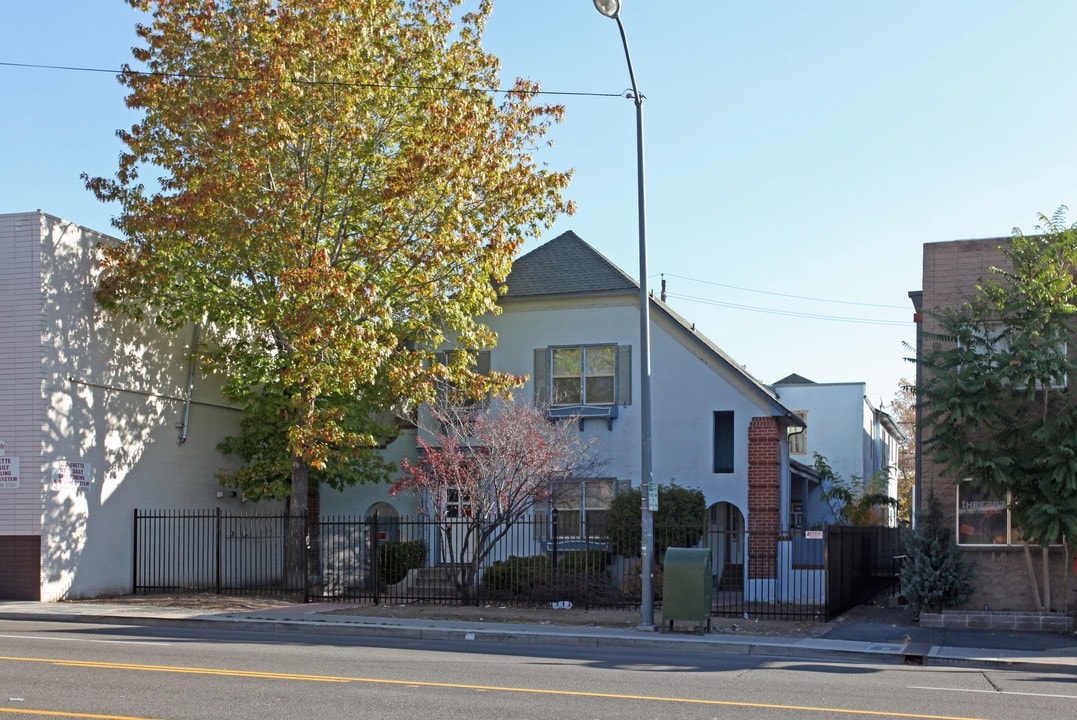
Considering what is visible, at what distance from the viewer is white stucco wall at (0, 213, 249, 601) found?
Answer: 21.3m

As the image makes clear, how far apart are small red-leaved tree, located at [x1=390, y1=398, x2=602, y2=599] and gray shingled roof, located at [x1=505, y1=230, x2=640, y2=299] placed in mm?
3237

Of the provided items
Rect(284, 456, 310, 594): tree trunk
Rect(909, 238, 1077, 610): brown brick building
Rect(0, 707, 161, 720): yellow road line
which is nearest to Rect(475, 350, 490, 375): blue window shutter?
Rect(284, 456, 310, 594): tree trunk

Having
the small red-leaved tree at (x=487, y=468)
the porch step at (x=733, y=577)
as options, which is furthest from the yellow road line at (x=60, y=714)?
the porch step at (x=733, y=577)

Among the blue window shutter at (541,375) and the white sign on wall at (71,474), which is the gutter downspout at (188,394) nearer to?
the white sign on wall at (71,474)

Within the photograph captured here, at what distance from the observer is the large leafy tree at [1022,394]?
17.2 metres

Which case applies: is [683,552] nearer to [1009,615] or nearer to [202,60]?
[1009,615]

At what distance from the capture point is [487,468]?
880 inches

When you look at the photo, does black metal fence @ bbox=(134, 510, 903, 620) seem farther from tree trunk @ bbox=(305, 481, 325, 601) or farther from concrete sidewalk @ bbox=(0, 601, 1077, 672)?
concrete sidewalk @ bbox=(0, 601, 1077, 672)

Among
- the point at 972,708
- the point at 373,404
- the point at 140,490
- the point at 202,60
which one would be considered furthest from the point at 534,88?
the point at 972,708

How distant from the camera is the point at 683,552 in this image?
57.2 feet

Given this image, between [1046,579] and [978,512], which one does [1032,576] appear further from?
[978,512]

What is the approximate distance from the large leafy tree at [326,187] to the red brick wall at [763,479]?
20.2 feet

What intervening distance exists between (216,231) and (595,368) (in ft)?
Result: 31.6

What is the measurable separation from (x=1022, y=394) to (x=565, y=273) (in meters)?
11.9
